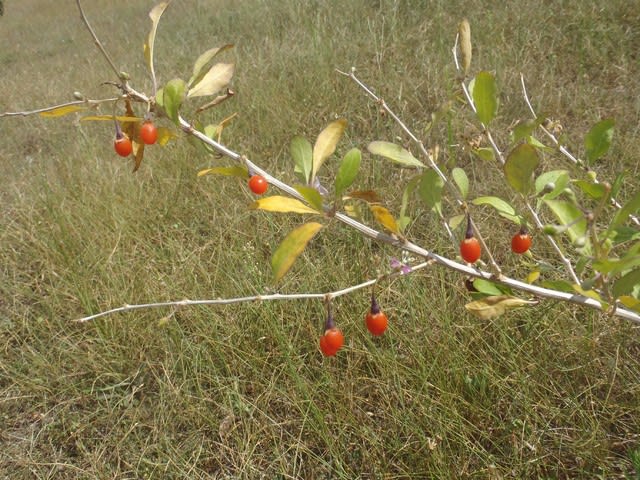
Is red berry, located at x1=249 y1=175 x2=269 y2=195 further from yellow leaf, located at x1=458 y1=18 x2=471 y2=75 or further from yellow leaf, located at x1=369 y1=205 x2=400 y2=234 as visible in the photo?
yellow leaf, located at x1=458 y1=18 x2=471 y2=75

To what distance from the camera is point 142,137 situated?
0.78 m

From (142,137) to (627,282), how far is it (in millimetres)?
764

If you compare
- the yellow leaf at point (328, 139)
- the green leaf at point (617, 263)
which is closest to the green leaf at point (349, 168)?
the yellow leaf at point (328, 139)

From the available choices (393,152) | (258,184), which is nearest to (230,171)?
(258,184)

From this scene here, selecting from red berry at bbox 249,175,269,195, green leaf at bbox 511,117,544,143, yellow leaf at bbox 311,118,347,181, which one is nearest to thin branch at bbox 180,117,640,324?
red berry at bbox 249,175,269,195

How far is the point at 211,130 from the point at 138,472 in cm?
120

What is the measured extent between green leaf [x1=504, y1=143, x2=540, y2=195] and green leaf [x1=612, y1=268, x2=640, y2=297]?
7.1 inches

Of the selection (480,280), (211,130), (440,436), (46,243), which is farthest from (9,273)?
(480,280)

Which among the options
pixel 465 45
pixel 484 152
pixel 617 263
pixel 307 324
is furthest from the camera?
pixel 307 324

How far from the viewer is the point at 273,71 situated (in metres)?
3.58

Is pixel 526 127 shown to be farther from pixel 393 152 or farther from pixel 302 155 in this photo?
pixel 302 155

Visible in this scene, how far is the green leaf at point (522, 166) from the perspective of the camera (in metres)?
0.66

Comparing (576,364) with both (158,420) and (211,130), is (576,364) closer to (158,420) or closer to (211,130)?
Answer: (211,130)

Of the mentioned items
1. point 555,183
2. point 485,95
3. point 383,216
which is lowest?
point 555,183
